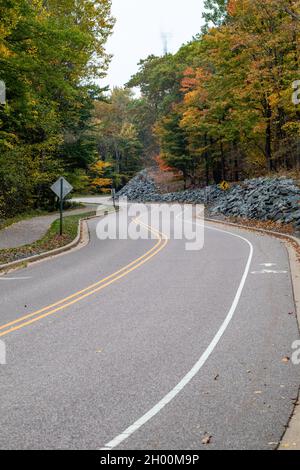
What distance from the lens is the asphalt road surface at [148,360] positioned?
482 cm

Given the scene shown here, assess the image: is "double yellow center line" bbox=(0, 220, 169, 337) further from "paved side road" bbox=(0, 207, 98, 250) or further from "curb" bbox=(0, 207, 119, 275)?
"paved side road" bbox=(0, 207, 98, 250)

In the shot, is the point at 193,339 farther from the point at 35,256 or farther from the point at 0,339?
the point at 35,256

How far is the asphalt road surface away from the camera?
4.82m

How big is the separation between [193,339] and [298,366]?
1867 mm

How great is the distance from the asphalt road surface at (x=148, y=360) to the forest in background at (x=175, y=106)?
34.8ft

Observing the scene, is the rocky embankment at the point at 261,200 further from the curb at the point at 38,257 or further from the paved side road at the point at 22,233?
the paved side road at the point at 22,233

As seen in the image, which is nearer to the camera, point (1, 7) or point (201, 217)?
point (1, 7)

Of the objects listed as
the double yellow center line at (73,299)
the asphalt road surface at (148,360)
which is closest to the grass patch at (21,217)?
the double yellow center line at (73,299)

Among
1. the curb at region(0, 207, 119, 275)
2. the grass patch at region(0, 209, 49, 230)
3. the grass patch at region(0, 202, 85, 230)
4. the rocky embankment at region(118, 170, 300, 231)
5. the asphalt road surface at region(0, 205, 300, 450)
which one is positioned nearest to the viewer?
the asphalt road surface at region(0, 205, 300, 450)

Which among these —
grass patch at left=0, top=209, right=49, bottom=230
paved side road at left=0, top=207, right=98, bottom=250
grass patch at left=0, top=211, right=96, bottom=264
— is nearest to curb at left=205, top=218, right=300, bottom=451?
grass patch at left=0, top=211, right=96, bottom=264

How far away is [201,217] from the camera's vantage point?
122 ft

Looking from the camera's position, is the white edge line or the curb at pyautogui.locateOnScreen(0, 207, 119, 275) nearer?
the white edge line

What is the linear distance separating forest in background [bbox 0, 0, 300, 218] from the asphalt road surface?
34.8 feet

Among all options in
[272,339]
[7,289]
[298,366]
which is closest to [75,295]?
[7,289]
